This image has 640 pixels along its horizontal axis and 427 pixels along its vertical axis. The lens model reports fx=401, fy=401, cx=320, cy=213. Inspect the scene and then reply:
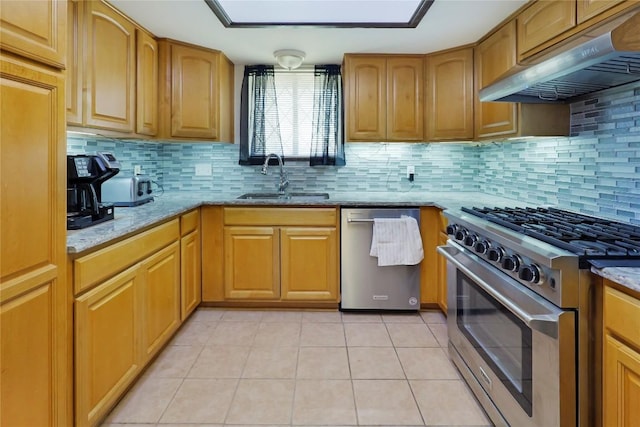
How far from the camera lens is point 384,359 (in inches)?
95.3

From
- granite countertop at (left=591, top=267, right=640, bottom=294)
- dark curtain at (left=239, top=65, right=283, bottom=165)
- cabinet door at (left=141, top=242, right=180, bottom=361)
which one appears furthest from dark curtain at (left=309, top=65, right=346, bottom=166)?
granite countertop at (left=591, top=267, right=640, bottom=294)

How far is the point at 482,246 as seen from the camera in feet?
6.01

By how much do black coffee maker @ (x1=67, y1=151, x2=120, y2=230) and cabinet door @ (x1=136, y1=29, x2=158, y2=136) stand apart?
85 centimetres

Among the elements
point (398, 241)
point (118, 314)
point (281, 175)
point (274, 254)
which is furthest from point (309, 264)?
point (118, 314)

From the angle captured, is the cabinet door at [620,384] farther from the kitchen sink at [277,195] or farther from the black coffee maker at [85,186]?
the kitchen sink at [277,195]

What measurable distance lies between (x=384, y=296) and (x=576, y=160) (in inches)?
63.1

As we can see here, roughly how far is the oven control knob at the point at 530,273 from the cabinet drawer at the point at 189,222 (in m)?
2.13

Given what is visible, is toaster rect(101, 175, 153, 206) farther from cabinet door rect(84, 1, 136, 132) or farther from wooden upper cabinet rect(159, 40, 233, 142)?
wooden upper cabinet rect(159, 40, 233, 142)

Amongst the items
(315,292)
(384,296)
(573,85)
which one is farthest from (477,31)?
(315,292)

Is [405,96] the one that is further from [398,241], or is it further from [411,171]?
[398,241]

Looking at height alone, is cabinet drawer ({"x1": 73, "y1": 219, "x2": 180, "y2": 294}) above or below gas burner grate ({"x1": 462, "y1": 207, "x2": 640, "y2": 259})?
below

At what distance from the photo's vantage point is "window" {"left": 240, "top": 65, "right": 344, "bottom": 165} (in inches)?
141

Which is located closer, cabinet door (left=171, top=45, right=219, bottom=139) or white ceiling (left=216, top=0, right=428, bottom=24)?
white ceiling (left=216, top=0, right=428, bottom=24)

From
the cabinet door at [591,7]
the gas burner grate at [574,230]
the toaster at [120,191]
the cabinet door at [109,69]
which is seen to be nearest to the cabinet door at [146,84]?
the cabinet door at [109,69]
